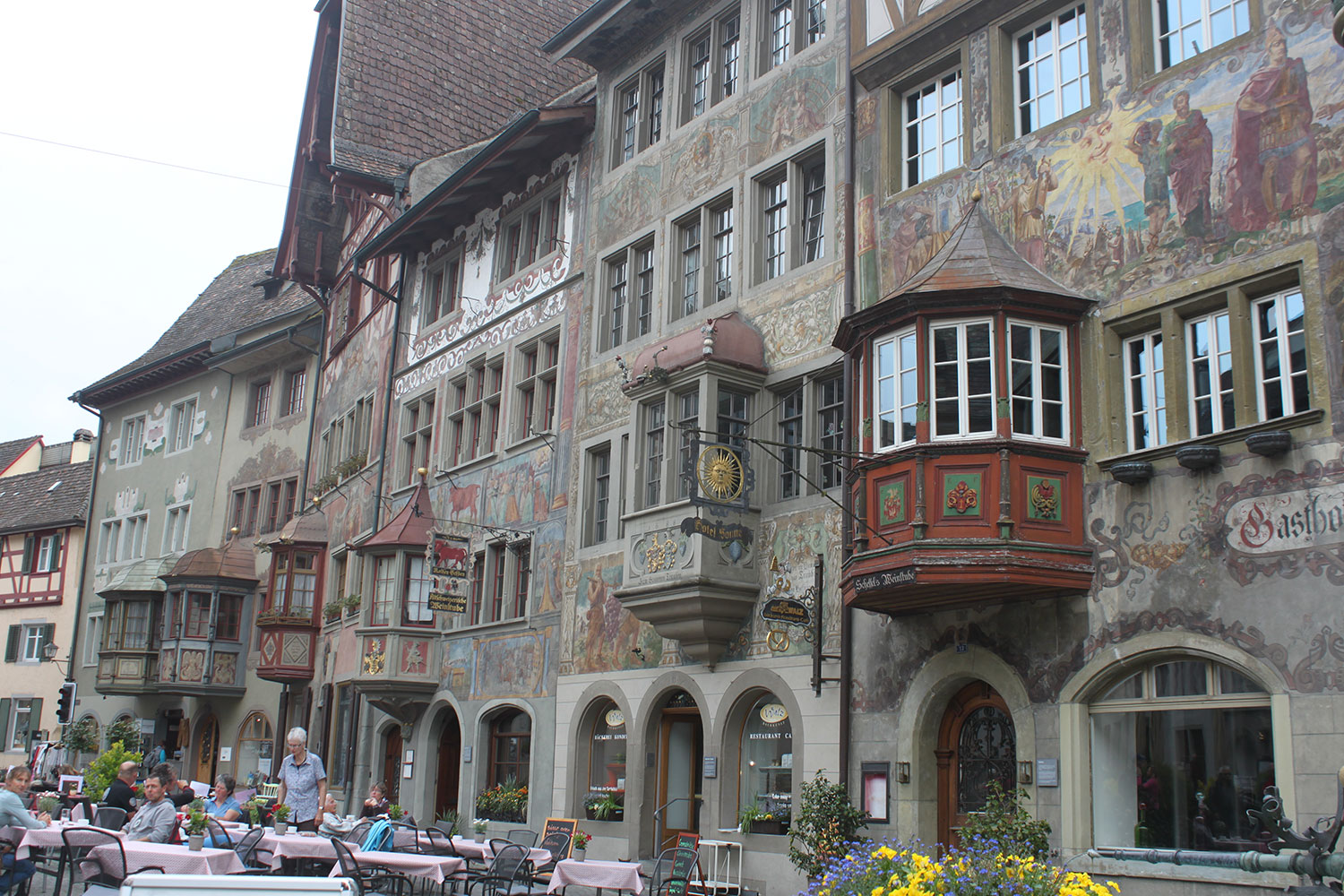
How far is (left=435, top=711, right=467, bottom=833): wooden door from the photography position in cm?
2356

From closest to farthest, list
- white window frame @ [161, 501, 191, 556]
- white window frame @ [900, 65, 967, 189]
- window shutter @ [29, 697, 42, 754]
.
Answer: white window frame @ [900, 65, 967, 189], white window frame @ [161, 501, 191, 556], window shutter @ [29, 697, 42, 754]

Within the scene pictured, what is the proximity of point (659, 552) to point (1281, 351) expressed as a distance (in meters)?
8.02

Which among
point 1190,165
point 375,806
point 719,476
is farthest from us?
point 375,806

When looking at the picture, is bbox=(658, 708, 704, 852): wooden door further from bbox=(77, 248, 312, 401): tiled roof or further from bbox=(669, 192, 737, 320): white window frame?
bbox=(77, 248, 312, 401): tiled roof

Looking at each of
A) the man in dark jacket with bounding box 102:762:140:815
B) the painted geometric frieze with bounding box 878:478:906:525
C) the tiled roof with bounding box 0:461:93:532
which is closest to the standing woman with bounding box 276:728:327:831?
the man in dark jacket with bounding box 102:762:140:815

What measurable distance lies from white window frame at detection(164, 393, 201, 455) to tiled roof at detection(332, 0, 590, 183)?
12.2m

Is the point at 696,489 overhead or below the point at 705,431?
below

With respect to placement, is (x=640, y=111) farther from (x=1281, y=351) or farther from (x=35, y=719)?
(x=35, y=719)

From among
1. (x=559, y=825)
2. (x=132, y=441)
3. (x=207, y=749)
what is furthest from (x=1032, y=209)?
(x=132, y=441)

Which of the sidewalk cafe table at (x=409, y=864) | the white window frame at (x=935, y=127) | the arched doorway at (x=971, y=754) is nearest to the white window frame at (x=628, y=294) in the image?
the white window frame at (x=935, y=127)

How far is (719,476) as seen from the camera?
1589cm

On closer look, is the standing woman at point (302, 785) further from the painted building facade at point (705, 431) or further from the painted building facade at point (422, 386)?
the painted building facade at point (422, 386)

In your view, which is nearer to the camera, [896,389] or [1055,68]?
[896,389]

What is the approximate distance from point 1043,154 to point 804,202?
4.10 m
